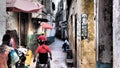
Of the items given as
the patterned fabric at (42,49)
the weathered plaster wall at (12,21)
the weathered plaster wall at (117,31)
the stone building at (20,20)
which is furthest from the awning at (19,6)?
the weathered plaster wall at (117,31)

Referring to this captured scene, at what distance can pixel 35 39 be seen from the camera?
18.4 meters

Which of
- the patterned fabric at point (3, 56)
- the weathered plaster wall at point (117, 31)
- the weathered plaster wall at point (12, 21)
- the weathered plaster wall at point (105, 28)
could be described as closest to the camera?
the weathered plaster wall at point (117, 31)

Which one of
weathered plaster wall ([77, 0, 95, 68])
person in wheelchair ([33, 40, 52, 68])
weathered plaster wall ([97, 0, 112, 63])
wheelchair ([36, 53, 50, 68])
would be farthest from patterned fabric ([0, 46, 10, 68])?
wheelchair ([36, 53, 50, 68])

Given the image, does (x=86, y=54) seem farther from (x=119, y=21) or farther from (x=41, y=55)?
(x=119, y=21)

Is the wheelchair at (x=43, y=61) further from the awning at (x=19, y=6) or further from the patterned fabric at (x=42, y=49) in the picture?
the awning at (x=19, y=6)

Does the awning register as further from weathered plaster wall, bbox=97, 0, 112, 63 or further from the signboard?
weathered plaster wall, bbox=97, 0, 112, 63

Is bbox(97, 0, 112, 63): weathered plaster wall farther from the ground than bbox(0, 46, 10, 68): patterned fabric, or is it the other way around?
bbox(97, 0, 112, 63): weathered plaster wall

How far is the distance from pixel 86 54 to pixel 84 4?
195 cm

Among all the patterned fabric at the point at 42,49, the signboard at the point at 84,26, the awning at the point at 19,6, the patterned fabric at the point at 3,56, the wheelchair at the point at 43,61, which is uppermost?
the awning at the point at 19,6

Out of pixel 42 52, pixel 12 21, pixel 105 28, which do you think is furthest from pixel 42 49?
pixel 105 28

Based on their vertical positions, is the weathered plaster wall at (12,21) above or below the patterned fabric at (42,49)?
above

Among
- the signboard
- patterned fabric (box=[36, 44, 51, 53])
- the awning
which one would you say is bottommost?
patterned fabric (box=[36, 44, 51, 53])

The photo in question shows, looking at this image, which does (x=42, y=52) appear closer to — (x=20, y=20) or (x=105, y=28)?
(x=20, y=20)

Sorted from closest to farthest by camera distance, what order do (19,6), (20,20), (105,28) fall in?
(105,28), (19,6), (20,20)
